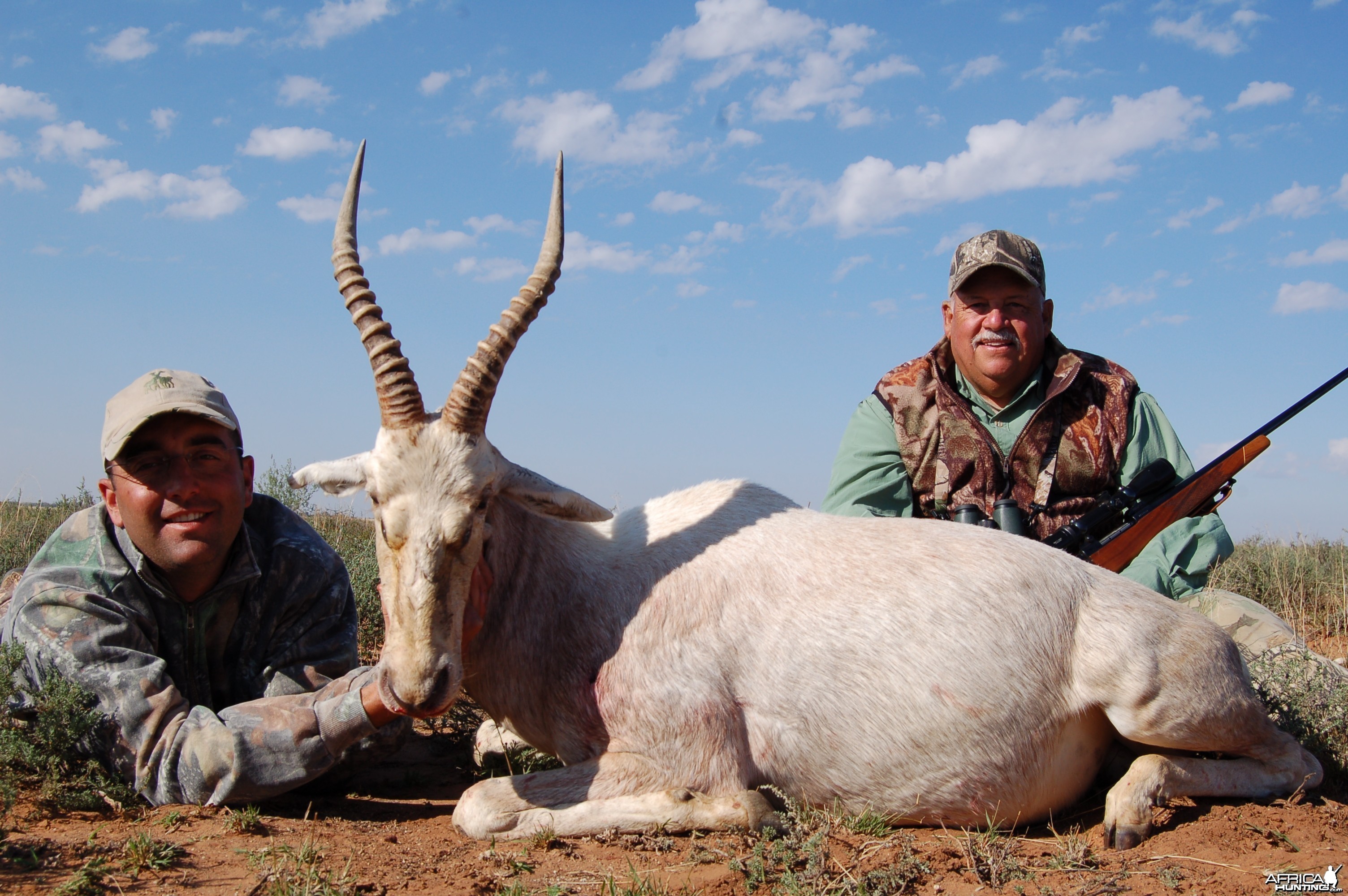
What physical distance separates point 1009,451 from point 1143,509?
93cm

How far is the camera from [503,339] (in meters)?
3.88

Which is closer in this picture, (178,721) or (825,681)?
(825,681)

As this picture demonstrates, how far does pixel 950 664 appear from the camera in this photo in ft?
13.1

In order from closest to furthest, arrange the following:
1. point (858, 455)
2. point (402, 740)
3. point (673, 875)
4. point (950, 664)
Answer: point (673, 875) → point (950, 664) → point (402, 740) → point (858, 455)

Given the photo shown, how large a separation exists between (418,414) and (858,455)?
377cm

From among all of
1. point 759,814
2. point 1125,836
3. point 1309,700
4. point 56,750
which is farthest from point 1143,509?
point 56,750

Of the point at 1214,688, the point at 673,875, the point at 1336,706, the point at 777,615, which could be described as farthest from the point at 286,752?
the point at 1336,706

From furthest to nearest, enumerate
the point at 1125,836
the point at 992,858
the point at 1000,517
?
the point at 1000,517, the point at 1125,836, the point at 992,858

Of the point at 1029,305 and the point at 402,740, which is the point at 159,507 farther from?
the point at 1029,305

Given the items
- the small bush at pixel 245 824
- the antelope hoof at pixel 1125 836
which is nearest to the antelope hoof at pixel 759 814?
the antelope hoof at pixel 1125 836

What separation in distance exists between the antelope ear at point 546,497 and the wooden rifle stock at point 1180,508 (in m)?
3.16

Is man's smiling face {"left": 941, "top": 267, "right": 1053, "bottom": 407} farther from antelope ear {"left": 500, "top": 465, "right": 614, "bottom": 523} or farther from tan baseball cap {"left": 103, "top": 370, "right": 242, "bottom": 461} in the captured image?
tan baseball cap {"left": 103, "top": 370, "right": 242, "bottom": 461}

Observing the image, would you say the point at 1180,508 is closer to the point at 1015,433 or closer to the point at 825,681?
the point at 1015,433

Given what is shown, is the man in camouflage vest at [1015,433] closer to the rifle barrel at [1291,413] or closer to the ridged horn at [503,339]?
the rifle barrel at [1291,413]
